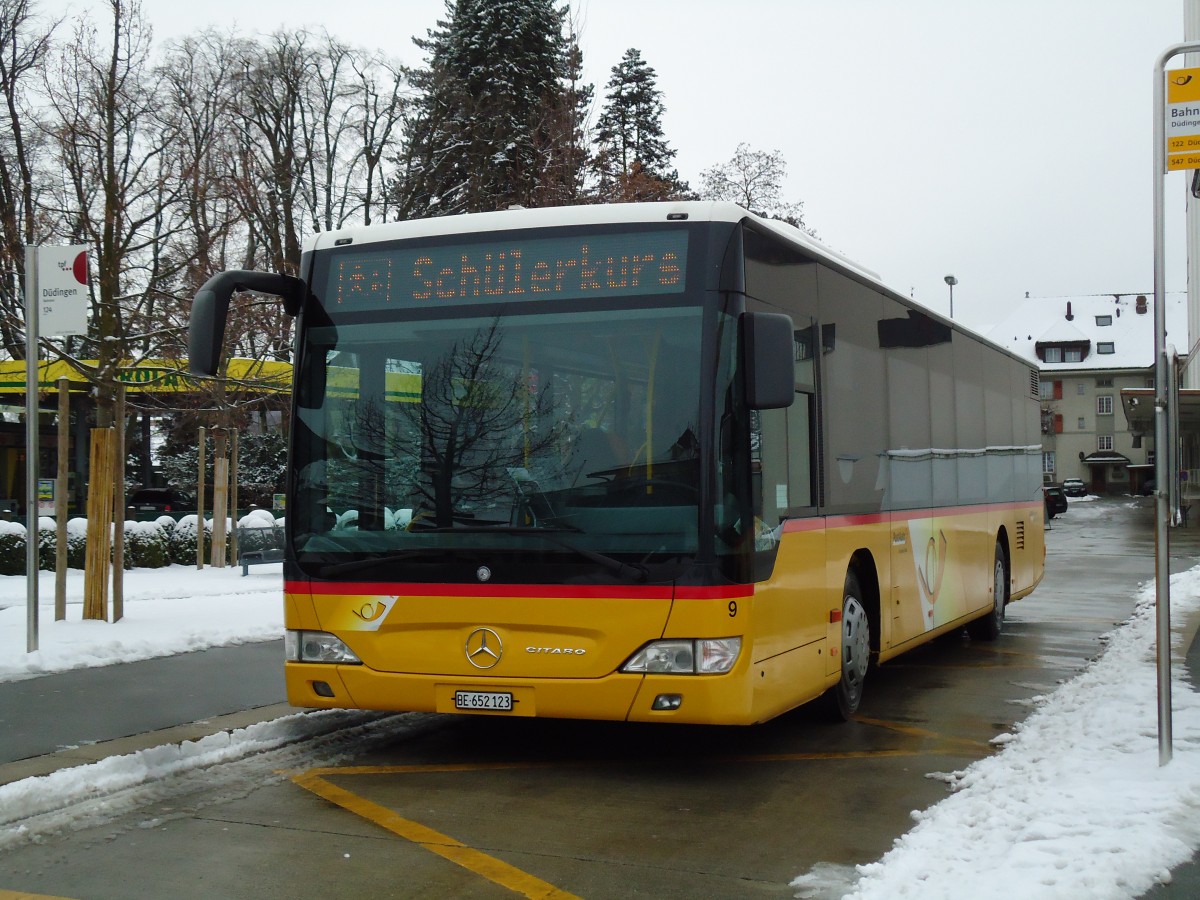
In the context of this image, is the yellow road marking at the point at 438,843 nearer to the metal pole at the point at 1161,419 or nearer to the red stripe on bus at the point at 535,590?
the red stripe on bus at the point at 535,590

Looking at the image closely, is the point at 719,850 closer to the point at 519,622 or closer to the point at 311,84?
the point at 519,622

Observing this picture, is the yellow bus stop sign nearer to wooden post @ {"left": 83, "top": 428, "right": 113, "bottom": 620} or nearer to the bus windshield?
the bus windshield

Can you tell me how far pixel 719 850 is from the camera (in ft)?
19.1

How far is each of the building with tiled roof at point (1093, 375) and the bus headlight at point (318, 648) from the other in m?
107

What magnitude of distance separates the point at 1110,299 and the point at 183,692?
4447 inches

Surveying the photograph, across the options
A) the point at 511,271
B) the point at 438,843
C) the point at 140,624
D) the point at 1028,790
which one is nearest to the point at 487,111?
the point at 140,624

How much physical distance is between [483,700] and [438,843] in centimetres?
116

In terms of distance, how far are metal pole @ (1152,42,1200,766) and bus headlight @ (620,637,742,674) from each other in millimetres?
2125

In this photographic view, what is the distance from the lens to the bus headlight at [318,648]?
728 cm

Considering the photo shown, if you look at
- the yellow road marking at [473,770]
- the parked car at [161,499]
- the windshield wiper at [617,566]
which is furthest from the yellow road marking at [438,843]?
the parked car at [161,499]

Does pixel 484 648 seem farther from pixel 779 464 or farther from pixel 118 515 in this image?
pixel 118 515

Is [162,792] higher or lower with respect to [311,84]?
lower

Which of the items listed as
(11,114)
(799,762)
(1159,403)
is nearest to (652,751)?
(799,762)

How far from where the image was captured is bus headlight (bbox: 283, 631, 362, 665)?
7.28 metres
